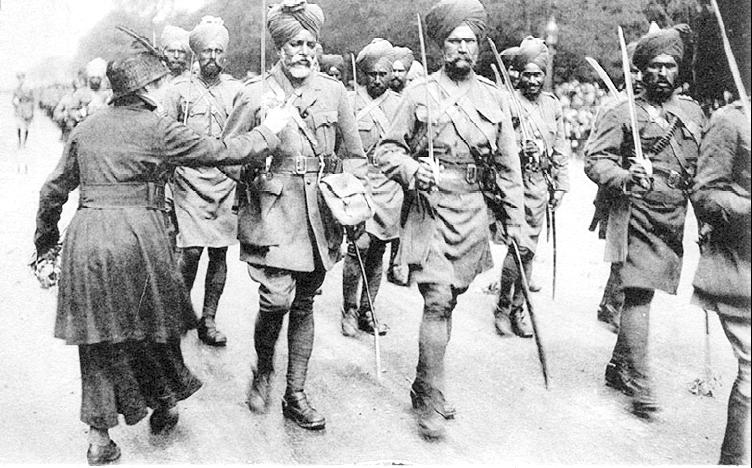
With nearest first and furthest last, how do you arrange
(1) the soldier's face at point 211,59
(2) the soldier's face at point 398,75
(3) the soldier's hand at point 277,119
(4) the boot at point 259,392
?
(3) the soldier's hand at point 277,119 → (4) the boot at point 259,392 → (1) the soldier's face at point 211,59 → (2) the soldier's face at point 398,75

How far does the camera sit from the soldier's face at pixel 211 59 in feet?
18.4

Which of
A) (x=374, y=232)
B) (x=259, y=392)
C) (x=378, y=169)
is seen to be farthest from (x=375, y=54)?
(x=259, y=392)

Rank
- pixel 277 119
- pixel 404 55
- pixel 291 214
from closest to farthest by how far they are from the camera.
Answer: pixel 277 119
pixel 291 214
pixel 404 55

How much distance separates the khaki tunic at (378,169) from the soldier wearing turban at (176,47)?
1.43m

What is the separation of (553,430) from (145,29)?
401cm

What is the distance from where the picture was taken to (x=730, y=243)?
3512mm

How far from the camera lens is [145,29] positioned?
18.8ft

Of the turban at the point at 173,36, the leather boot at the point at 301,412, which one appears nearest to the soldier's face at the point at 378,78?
the turban at the point at 173,36

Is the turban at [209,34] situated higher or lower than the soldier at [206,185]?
higher

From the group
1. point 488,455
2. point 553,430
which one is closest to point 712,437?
point 553,430

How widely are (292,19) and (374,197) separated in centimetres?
236

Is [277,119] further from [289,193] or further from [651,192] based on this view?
[651,192]

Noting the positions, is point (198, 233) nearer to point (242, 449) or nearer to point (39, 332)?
point (39, 332)

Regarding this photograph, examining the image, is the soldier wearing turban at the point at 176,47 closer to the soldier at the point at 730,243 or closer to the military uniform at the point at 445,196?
the military uniform at the point at 445,196
